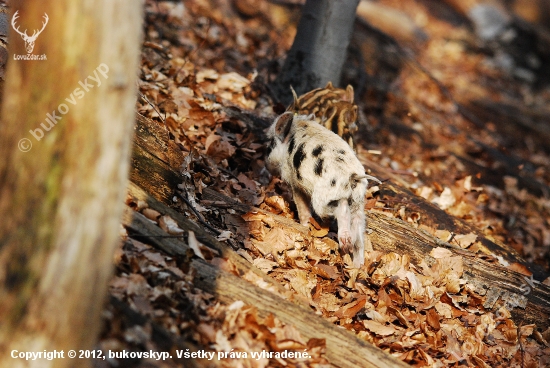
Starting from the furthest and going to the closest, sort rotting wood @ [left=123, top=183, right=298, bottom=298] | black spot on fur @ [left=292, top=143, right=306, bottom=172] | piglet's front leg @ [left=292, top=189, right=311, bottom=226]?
piglet's front leg @ [left=292, top=189, right=311, bottom=226] → black spot on fur @ [left=292, top=143, right=306, bottom=172] → rotting wood @ [left=123, top=183, right=298, bottom=298]

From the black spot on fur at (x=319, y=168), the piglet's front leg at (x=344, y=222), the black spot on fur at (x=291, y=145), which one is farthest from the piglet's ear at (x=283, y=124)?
the piglet's front leg at (x=344, y=222)

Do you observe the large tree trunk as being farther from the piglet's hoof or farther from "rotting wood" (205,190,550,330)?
the piglet's hoof

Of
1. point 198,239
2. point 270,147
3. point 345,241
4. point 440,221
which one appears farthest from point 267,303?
point 440,221

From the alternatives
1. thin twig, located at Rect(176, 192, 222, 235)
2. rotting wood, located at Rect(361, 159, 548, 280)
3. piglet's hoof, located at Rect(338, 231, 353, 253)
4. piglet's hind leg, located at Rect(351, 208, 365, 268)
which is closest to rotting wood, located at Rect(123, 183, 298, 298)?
thin twig, located at Rect(176, 192, 222, 235)

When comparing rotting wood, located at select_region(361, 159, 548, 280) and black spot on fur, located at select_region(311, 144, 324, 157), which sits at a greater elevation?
black spot on fur, located at select_region(311, 144, 324, 157)

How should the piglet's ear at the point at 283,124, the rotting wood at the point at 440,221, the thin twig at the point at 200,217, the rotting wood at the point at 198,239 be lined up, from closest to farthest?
the rotting wood at the point at 198,239, the thin twig at the point at 200,217, the piglet's ear at the point at 283,124, the rotting wood at the point at 440,221

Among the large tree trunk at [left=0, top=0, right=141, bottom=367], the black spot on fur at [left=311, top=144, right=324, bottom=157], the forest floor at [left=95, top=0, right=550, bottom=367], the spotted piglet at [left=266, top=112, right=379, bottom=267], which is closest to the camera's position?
the large tree trunk at [left=0, top=0, right=141, bottom=367]

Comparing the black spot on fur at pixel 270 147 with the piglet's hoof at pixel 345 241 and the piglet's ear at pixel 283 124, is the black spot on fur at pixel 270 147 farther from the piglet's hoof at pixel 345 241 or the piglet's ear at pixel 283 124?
the piglet's hoof at pixel 345 241

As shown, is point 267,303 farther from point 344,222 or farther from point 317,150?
point 317,150
